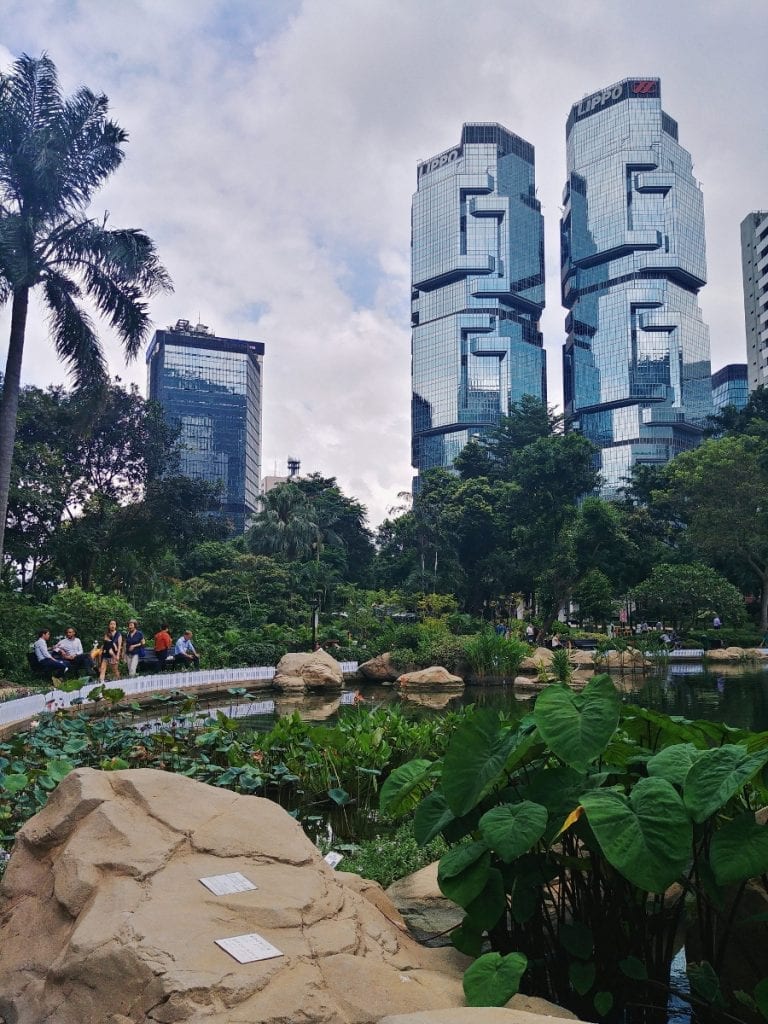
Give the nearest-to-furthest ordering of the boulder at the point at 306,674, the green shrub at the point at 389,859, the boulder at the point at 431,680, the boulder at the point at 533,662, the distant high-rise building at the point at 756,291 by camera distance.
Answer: the green shrub at the point at 389,859 < the boulder at the point at 306,674 < the boulder at the point at 431,680 < the boulder at the point at 533,662 < the distant high-rise building at the point at 756,291

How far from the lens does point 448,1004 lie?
8.29ft

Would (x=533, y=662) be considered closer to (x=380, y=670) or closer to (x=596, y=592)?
(x=380, y=670)

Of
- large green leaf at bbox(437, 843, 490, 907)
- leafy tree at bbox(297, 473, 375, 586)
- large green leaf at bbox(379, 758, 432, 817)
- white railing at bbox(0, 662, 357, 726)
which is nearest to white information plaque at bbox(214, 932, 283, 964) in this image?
large green leaf at bbox(437, 843, 490, 907)

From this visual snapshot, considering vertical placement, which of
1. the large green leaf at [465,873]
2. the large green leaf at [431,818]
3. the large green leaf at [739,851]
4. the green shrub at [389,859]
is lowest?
the green shrub at [389,859]

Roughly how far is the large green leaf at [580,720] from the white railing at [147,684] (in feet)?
22.5

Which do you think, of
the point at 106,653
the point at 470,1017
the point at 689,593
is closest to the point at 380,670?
the point at 106,653

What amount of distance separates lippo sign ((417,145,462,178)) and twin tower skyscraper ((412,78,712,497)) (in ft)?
1.11

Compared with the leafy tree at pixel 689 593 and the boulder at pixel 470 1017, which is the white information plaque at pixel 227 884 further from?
the leafy tree at pixel 689 593

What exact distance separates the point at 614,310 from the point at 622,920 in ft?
354

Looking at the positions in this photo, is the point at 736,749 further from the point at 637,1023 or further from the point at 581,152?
the point at 581,152

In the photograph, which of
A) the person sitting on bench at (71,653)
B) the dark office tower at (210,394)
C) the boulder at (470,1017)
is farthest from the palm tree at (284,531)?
the dark office tower at (210,394)

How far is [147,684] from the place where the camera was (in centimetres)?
1420

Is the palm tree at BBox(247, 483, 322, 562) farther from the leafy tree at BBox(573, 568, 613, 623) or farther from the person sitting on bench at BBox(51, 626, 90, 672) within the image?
the person sitting on bench at BBox(51, 626, 90, 672)

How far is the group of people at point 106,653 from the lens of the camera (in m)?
13.5
